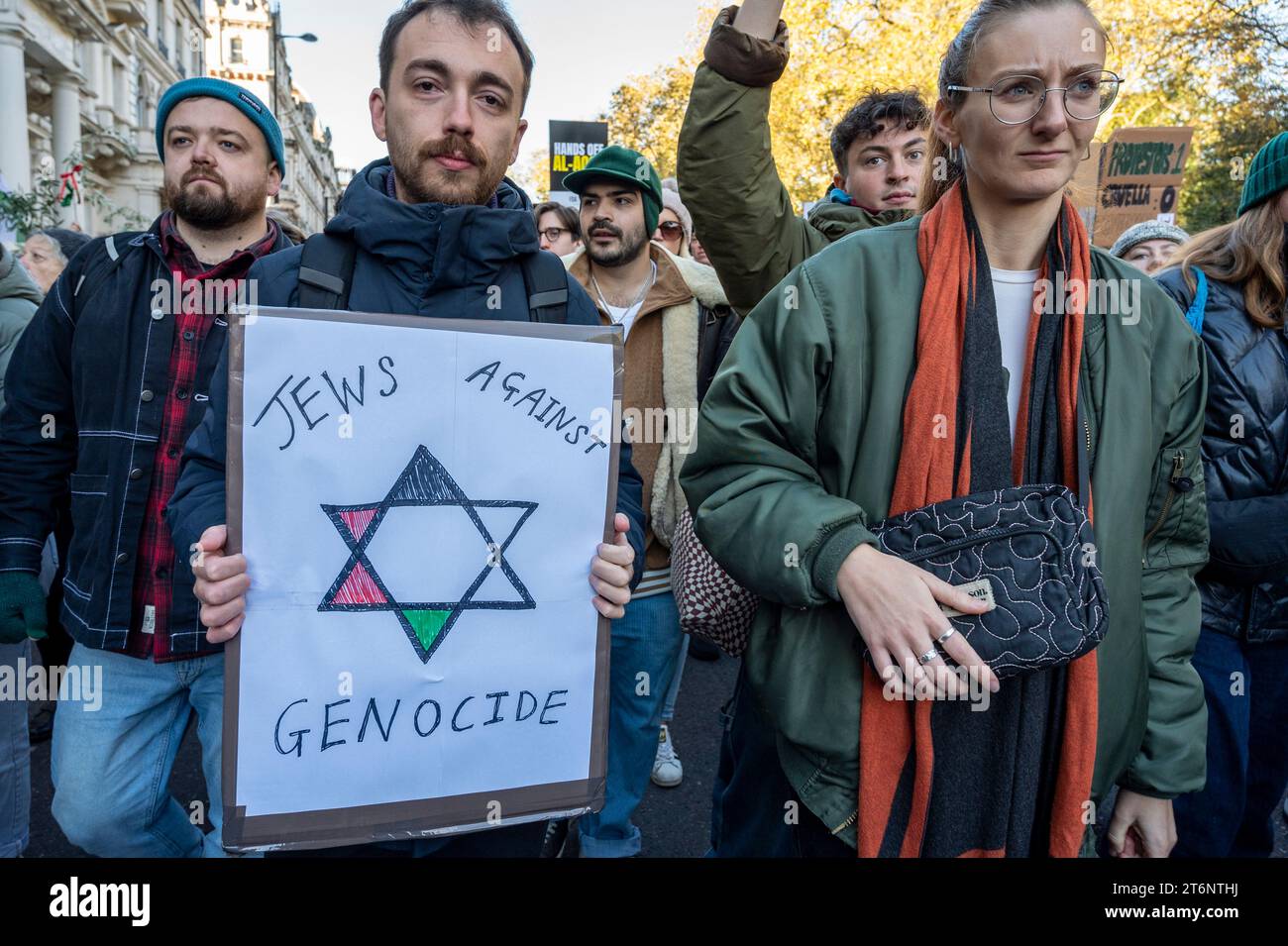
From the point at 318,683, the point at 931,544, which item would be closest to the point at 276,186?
the point at 318,683

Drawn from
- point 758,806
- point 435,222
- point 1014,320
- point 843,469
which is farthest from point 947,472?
point 435,222

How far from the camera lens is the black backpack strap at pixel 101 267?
2.12 meters

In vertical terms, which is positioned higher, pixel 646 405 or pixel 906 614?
pixel 646 405

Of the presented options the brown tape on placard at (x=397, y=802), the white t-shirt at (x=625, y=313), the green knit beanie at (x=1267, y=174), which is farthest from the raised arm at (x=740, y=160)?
the green knit beanie at (x=1267, y=174)

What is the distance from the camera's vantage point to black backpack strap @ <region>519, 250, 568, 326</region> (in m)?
1.72

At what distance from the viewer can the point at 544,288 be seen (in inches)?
68.7

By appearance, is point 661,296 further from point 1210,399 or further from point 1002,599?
point 1002,599

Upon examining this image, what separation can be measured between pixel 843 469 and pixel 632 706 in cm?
172

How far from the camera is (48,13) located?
2388 cm

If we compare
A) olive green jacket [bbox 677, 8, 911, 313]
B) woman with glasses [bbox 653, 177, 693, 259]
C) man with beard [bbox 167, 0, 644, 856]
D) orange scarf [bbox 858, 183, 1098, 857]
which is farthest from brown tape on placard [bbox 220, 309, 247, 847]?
woman with glasses [bbox 653, 177, 693, 259]

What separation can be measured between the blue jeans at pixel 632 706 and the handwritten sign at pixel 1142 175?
20.1ft

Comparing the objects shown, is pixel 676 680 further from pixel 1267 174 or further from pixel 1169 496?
pixel 1267 174

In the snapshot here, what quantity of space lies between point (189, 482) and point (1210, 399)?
97.8 inches
